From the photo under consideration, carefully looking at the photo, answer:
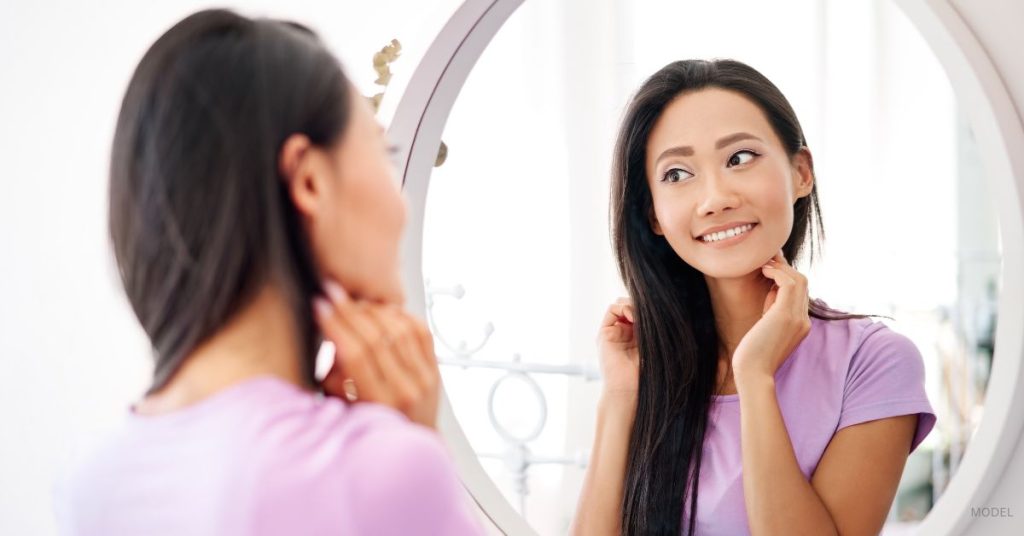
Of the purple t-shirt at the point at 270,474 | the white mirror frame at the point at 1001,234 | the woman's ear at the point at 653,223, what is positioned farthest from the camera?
the woman's ear at the point at 653,223

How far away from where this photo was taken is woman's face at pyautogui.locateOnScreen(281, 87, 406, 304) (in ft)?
1.33

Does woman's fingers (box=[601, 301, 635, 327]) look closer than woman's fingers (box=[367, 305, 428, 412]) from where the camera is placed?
No

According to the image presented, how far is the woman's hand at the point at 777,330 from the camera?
2.16 ft

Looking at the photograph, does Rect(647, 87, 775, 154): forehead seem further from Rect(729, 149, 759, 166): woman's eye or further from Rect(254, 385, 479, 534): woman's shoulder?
Rect(254, 385, 479, 534): woman's shoulder

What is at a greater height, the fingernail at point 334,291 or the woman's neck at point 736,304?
the fingernail at point 334,291

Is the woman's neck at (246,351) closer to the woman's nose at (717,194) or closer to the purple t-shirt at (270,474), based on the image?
the purple t-shirt at (270,474)

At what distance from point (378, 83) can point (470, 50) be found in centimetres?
9

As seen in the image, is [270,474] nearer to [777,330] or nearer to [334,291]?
[334,291]

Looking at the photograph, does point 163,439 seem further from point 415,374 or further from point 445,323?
point 445,323

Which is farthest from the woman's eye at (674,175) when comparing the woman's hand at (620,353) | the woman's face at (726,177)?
the woman's hand at (620,353)

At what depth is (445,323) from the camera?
1184 millimetres

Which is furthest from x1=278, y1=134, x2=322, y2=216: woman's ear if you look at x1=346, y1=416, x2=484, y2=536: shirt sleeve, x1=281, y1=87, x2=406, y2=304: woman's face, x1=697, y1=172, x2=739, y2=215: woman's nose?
x1=697, y1=172, x2=739, y2=215: woman's nose

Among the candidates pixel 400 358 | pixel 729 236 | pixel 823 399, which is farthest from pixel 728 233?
pixel 400 358

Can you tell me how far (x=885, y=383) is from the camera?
2.20ft
